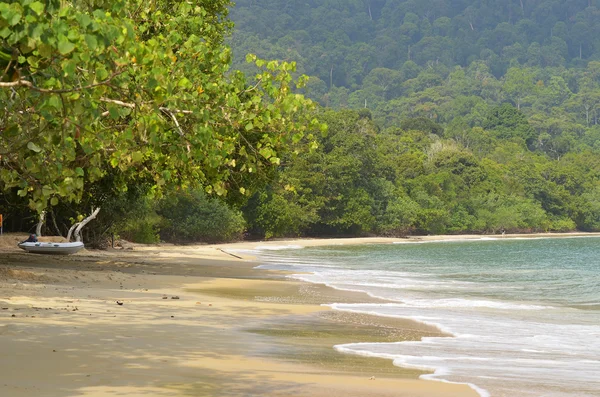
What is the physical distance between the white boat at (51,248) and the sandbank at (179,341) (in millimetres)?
7717

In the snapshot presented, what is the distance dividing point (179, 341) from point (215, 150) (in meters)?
2.69

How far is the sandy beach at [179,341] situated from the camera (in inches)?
356

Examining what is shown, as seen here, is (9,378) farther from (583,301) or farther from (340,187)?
(340,187)

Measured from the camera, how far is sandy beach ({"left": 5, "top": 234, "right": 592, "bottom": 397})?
905 centimetres

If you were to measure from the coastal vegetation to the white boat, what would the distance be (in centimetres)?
131

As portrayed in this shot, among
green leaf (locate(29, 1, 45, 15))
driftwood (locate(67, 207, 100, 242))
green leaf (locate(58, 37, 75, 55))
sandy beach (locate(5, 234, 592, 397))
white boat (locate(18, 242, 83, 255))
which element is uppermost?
green leaf (locate(29, 1, 45, 15))

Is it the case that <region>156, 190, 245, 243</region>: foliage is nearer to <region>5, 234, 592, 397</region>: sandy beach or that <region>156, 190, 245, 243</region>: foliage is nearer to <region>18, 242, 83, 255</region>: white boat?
<region>18, 242, 83, 255</region>: white boat

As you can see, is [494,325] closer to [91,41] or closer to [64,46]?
[91,41]

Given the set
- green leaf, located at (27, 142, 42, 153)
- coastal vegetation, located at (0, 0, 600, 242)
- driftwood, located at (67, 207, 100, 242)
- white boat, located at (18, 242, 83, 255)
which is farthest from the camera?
driftwood, located at (67, 207, 100, 242)

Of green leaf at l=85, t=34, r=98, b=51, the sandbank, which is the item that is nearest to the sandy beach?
the sandbank

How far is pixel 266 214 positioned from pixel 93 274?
53.0 m

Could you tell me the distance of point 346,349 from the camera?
12672mm

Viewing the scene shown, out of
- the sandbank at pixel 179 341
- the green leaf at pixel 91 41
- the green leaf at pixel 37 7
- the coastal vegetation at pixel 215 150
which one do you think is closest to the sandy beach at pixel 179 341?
the sandbank at pixel 179 341

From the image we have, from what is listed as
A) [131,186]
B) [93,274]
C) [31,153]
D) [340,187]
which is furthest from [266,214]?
[31,153]
